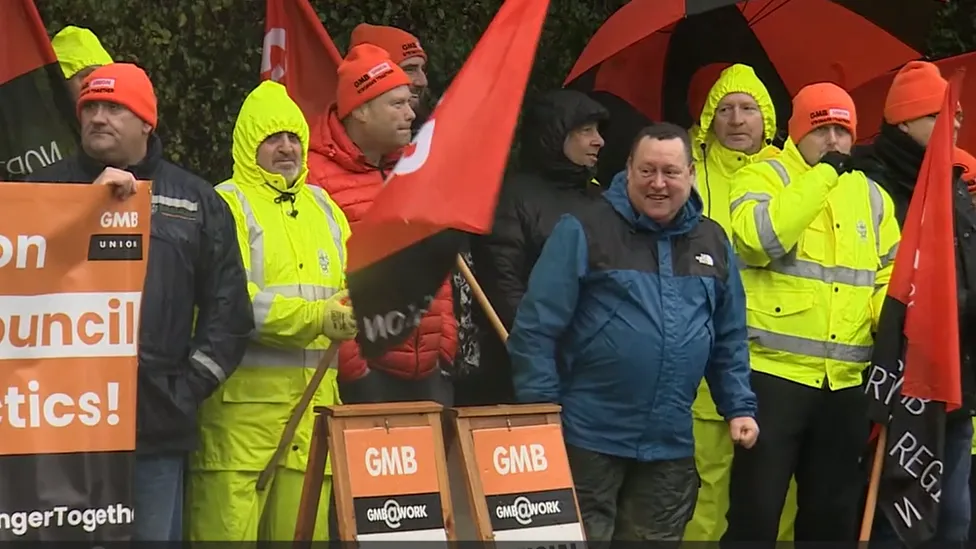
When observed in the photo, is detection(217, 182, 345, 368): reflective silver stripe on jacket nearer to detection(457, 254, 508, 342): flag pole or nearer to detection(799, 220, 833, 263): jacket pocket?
detection(457, 254, 508, 342): flag pole

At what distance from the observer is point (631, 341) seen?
5648 mm

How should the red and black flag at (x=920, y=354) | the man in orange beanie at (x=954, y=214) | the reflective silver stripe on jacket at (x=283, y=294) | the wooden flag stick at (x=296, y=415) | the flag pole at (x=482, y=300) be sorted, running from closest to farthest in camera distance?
the wooden flag stick at (x=296, y=415), the reflective silver stripe on jacket at (x=283, y=294), the flag pole at (x=482, y=300), the red and black flag at (x=920, y=354), the man in orange beanie at (x=954, y=214)

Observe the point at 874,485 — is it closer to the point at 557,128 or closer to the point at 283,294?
the point at 557,128

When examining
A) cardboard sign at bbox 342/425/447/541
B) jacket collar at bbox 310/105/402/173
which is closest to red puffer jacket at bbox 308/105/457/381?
jacket collar at bbox 310/105/402/173

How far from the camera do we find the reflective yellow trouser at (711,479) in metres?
6.61

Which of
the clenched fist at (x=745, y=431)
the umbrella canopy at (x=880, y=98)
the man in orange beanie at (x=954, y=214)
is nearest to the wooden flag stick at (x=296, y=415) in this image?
the clenched fist at (x=745, y=431)

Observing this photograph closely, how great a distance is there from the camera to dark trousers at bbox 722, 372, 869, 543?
254 inches

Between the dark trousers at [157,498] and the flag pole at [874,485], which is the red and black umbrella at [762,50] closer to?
the flag pole at [874,485]

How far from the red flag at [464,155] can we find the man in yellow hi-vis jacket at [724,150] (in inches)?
76.4

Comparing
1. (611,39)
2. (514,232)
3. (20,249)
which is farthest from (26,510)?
(611,39)

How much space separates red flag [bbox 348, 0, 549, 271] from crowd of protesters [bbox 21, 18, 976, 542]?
770 millimetres

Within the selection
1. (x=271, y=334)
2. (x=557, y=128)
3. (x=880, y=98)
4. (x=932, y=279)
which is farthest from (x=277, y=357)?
(x=880, y=98)

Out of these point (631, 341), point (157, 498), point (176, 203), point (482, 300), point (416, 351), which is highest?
point (176, 203)

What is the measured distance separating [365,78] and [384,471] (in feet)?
6.50
